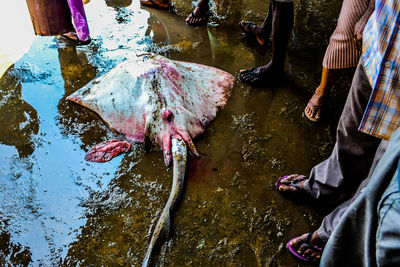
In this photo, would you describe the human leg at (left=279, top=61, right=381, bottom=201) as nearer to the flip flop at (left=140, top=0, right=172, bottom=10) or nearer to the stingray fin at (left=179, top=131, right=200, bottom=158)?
the stingray fin at (left=179, top=131, right=200, bottom=158)

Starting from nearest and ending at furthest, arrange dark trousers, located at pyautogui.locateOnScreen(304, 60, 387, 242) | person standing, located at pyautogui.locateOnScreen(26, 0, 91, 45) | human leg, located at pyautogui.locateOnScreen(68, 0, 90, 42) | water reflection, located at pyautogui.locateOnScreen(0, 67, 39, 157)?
dark trousers, located at pyautogui.locateOnScreen(304, 60, 387, 242) → water reflection, located at pyautogui.locateOnScreen(0, 67, 39, 157) → person standing, located at pyautogui.locateOnScreen(26, 0, 91, 45) → human leg, located at pyautogui.locateOnScreen(68, 0, 90, 42)

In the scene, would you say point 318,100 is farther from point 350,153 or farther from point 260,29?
point 260,29

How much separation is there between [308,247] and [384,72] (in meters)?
1.37

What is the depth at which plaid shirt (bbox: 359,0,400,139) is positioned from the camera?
141cm

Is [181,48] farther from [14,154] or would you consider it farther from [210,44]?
[14,154]

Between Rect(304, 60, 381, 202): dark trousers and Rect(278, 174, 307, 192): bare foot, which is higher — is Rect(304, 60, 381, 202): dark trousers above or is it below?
above

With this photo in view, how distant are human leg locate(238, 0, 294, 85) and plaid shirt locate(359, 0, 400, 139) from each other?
5.51ft

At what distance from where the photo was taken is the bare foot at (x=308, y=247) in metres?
2.06

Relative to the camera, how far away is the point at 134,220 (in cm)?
231

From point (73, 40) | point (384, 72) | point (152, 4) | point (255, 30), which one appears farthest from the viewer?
point (152, 4)

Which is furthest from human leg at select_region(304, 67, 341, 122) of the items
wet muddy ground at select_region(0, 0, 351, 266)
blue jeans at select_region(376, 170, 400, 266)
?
blue jeans at select_region(376, 170, 400, 266)

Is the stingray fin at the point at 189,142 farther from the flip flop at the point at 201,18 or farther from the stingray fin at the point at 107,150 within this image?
the flip flop at the point at 201,18

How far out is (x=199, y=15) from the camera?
4.57 m

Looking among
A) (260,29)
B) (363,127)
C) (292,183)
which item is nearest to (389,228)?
(363,127)
